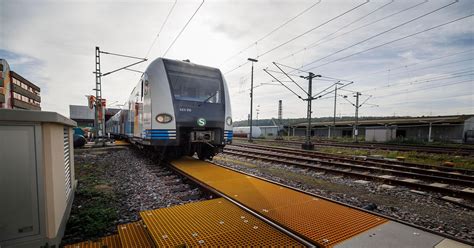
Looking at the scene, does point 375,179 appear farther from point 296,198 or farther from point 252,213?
point 252,213

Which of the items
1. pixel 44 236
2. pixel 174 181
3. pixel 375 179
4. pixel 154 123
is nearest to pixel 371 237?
pixel 44 236

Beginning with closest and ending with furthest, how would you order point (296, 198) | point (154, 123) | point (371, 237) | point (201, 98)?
1. point (371, 237)
2. point (296, 198)
3. point (154, 123)
4. point (201, 98)

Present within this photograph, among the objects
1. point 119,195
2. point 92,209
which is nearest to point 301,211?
point 92,209

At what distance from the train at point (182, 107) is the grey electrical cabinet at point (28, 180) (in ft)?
12.5

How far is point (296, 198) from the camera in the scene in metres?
3.85

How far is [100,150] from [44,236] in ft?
35.6

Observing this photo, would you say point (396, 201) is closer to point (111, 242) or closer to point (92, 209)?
point (111, 242)

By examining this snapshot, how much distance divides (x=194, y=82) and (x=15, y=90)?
22.6 feet

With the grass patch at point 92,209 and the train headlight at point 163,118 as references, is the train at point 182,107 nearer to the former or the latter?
the train headlight at point 163,118

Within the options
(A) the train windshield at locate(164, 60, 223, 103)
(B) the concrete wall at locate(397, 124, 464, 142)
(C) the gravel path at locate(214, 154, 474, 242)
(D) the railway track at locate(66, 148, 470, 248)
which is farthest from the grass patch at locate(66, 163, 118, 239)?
(B) the concrete wall at locate(397, 124, 464, 142)

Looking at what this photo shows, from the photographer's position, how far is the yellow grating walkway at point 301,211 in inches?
104

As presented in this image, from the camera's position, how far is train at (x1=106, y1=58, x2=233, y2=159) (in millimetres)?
6121

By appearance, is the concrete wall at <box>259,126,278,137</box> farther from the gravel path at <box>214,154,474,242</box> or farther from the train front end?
the gravel path at <box>214,154,474,242</box>

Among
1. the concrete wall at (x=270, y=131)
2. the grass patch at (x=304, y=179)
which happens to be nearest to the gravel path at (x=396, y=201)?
the grass patch at (x=304, y=179)
